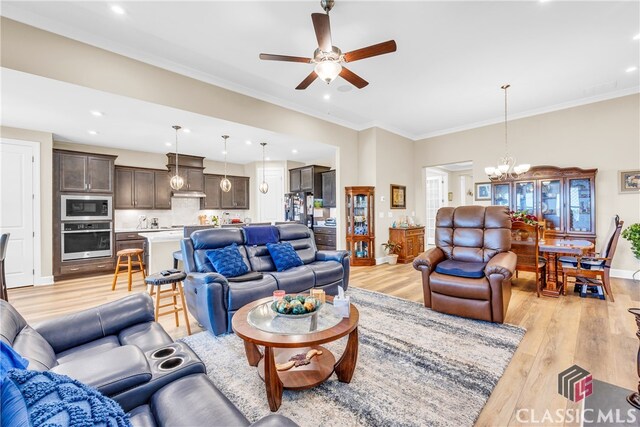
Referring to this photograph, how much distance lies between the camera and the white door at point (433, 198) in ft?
31.0

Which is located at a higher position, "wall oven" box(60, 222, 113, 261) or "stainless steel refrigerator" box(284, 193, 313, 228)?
"stainless steel refrigerator" box(284, 193, 313, 228)

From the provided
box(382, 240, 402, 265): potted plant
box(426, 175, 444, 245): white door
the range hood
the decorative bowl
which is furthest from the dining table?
the range hood

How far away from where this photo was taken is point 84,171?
544cm

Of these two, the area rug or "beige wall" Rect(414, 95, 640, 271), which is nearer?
the area rug

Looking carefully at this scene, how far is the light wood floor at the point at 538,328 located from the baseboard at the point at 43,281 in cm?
18

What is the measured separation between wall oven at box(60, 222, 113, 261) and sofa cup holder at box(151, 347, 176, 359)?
5390mm

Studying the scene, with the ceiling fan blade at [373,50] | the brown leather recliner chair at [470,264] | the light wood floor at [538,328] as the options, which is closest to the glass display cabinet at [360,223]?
the light wood floor at [538,328]

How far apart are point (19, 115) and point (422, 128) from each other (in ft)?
24.7

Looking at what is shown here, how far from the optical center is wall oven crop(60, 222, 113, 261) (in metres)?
5.20

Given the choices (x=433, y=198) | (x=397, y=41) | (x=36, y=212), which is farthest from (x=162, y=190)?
(x=433, y=198)

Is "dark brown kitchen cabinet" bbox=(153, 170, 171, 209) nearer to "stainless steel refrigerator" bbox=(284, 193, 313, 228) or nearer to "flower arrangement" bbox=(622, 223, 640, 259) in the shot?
"stainless steel refrigerator" bbox=(284, 193, 313, 228)

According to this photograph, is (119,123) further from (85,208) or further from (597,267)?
(597,267)

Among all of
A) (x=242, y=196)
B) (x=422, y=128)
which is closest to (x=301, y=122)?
(x=422, y=128)

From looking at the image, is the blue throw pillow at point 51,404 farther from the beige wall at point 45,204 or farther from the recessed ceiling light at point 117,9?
the beige wall at point 45,204
